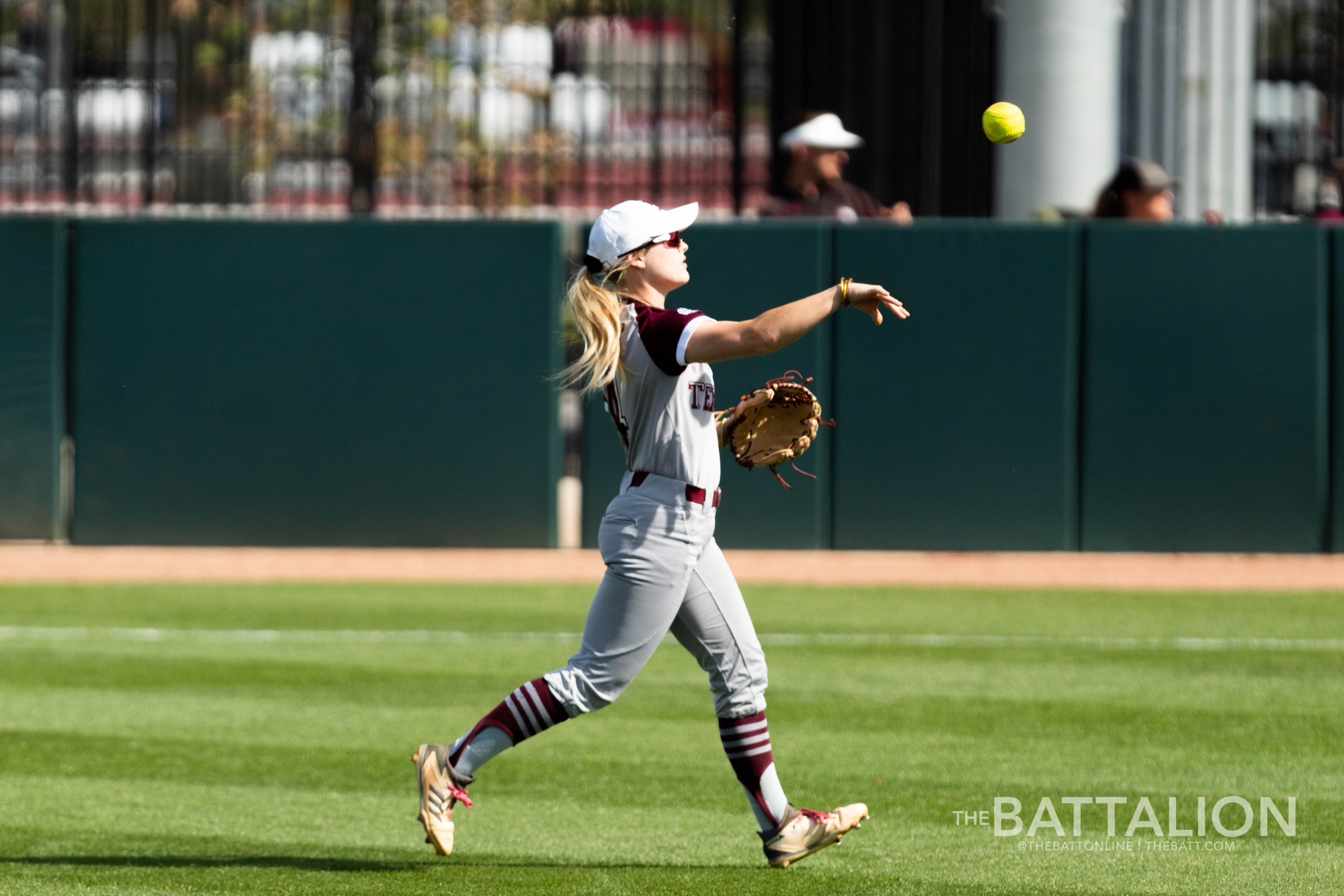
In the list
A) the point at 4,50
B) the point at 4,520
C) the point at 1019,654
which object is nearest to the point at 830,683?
the point at 1019,654

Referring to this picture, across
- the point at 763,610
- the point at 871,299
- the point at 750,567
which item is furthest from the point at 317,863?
the point at 750,567

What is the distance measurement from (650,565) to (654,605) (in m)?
0.11

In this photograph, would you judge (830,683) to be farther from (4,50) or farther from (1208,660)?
(4,50)

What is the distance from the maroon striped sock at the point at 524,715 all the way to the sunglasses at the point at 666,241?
1.18 metres

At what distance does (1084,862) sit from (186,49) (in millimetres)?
14077

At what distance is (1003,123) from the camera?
5.77 metres

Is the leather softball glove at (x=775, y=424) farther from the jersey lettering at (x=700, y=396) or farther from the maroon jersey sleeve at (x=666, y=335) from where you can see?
the maroon jersey sleeve at (x=666, y=335)

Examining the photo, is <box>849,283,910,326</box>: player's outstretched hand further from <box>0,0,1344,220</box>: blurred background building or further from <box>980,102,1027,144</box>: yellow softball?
<box>0,0,1344,220</box>: blurred background building

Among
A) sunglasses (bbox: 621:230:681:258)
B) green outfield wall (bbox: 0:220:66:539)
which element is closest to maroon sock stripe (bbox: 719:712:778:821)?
sunglasses (bbox: 621:230:681:258)

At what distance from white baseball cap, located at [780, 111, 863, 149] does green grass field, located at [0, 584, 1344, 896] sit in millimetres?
3002

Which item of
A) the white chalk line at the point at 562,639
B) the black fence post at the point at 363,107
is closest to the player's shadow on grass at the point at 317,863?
the white chalk line at the point at 562,639

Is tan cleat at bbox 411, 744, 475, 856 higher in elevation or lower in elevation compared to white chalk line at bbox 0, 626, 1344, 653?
higher

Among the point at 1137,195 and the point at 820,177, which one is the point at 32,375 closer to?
the point at 820,177

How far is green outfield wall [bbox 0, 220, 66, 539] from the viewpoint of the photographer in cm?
1244
